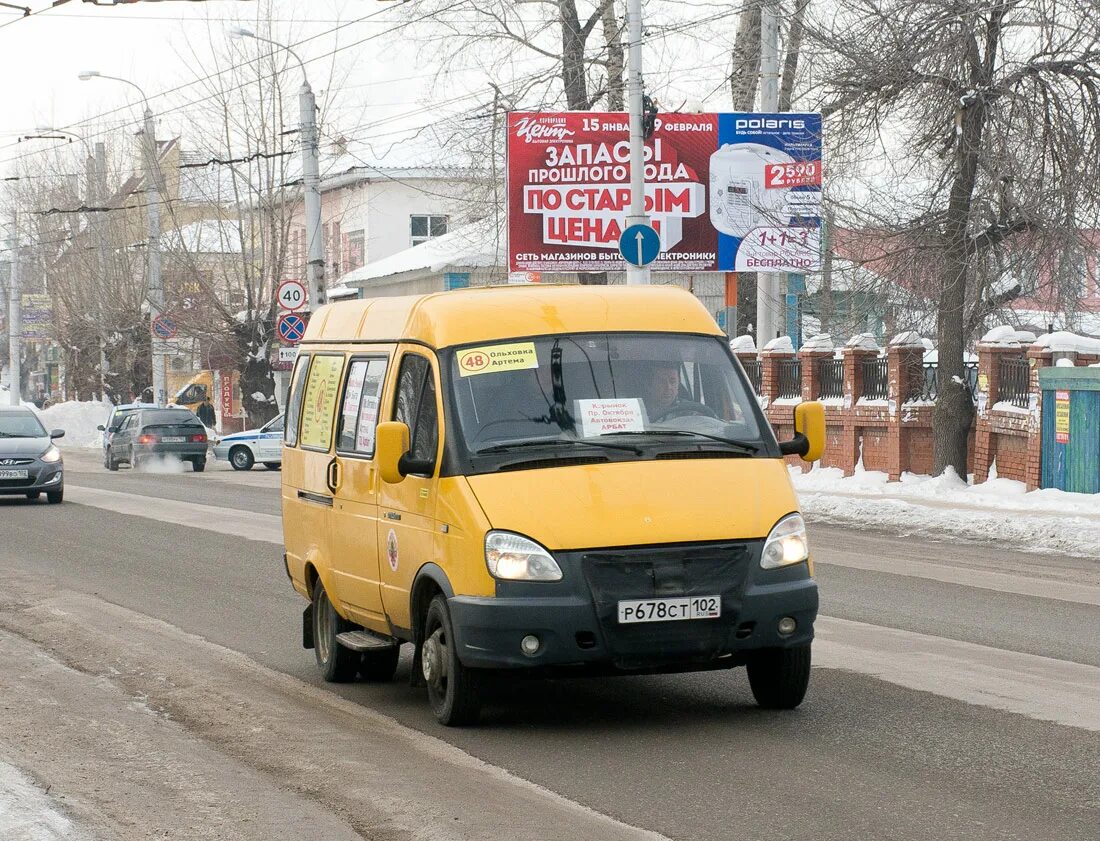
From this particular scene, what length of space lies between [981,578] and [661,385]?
706 cm

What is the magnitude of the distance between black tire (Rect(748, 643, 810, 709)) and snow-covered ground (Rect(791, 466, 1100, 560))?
939 centimetres

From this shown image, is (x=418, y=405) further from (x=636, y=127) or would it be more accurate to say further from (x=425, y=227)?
(x=425, y=227)

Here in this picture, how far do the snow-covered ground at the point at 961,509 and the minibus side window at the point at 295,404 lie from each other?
9181 millimetres

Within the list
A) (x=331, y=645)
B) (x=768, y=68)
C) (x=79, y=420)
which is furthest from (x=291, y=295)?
(x=79, y=420)

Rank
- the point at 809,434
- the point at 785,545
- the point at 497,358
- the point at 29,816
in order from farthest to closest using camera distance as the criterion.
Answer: the point at 809,434
the point at 497,358
the point at 785,545
the point at 29,816

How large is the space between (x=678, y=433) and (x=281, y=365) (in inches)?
1166

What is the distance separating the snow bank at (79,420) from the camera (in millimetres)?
65750

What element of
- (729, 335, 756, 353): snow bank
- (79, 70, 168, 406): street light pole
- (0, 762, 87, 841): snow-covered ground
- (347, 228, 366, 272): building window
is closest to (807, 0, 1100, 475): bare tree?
(729, 335, 756, 353): snow bank

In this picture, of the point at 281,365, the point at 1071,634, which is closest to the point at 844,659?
the point at 1071,634

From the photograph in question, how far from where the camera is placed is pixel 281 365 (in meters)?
37.2

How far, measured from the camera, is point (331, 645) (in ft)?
32.3

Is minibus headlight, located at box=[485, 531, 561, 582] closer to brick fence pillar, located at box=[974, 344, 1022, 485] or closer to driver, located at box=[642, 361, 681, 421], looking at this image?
driver, located at box=[642, 361, 681, 421]

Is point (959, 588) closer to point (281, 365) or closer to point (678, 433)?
point (678, 433)

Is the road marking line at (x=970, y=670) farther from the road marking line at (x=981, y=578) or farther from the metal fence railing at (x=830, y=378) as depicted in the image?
the metal fence railing at (x=830, y=378)
